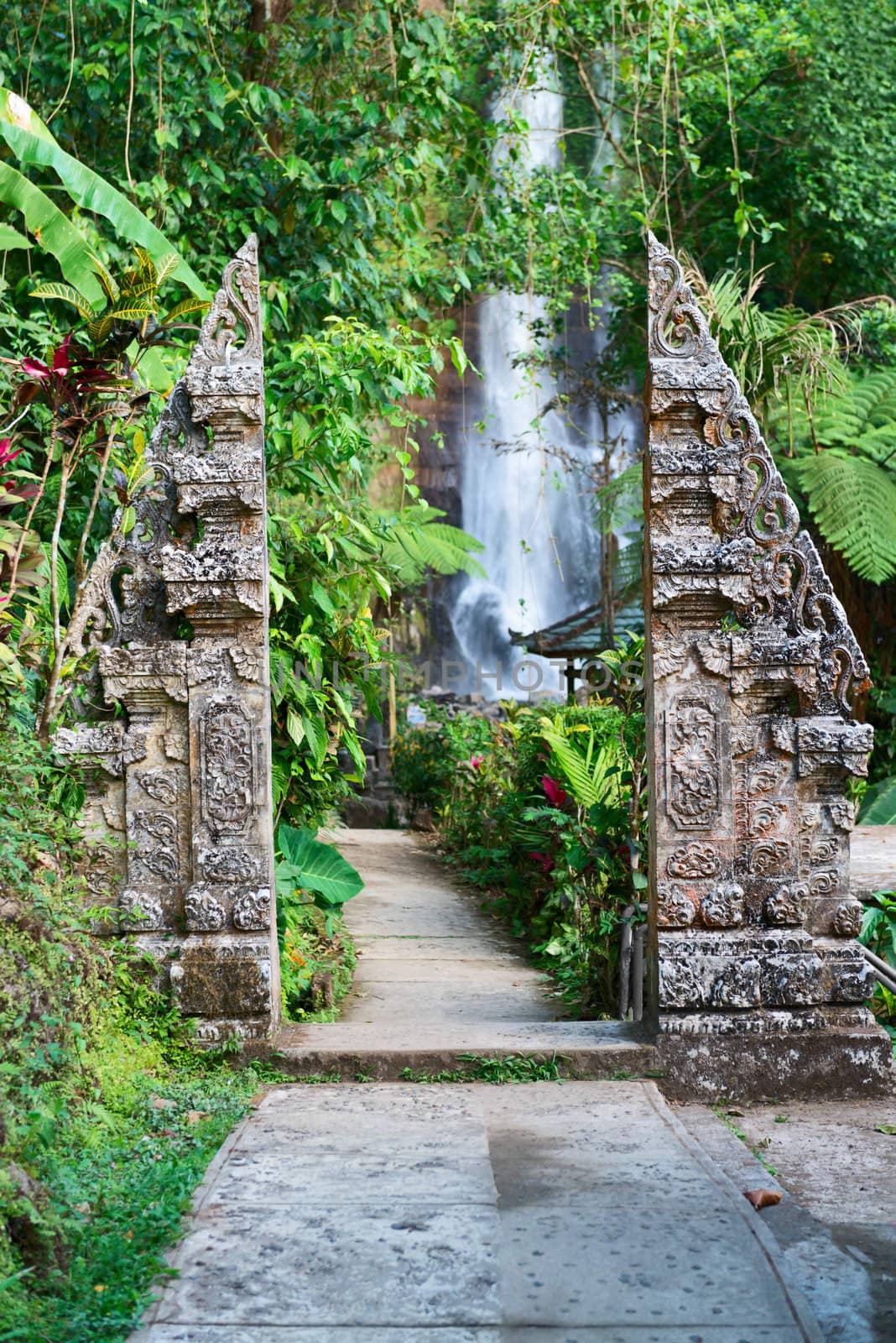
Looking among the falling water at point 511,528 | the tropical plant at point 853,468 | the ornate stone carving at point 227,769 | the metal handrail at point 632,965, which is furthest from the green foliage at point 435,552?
the ornate stone carving at point 227,769

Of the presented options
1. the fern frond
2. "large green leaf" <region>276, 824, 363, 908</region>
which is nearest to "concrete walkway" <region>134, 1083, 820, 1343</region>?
"large green leaf" <region>276, 824, 363, 908</region>

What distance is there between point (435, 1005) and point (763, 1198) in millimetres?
2463

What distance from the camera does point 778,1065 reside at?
4422 mm

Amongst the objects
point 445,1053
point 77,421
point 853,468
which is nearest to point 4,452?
point 77,421

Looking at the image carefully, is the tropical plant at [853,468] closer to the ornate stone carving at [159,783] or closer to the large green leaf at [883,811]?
the large green leaf at [883,811]

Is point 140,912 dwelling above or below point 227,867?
below

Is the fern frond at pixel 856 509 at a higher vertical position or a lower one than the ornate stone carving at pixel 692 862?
higher

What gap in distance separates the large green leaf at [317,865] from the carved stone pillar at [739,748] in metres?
2.02

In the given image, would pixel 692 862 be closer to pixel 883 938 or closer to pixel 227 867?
pixel 227 867

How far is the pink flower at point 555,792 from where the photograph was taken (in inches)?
296

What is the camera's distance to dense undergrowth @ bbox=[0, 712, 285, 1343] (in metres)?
2.69

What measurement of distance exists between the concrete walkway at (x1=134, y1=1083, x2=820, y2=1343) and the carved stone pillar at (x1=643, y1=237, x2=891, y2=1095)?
0.68 m

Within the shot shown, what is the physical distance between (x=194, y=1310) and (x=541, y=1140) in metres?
1.39

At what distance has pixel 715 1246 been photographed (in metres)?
2.98
